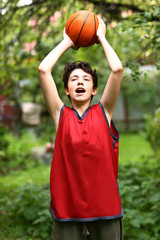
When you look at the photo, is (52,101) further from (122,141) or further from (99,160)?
(122,141)

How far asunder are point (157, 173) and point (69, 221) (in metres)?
3.13

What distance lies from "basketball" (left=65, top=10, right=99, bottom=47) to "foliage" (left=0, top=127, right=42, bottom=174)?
18.8 ft

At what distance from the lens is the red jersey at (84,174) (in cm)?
203

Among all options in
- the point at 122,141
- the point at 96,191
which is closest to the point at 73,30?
the point at 96,191

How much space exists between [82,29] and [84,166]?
41.3 inches

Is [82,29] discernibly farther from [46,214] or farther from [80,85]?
[46,214]

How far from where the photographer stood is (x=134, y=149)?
10.3 metres

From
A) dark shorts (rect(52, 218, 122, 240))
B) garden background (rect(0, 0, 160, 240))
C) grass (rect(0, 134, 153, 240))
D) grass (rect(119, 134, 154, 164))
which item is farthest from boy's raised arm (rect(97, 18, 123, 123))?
grass (rect(119, 134, 154, 164))

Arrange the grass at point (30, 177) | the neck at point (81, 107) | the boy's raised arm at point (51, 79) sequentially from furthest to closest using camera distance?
the grass at point (30, 177), the neck at point (81, 107), the boy's raised arm at point (51, 79)

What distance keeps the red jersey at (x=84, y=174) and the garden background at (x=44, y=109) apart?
1.11m

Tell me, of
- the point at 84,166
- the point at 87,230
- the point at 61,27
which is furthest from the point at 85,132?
the point at 61,27

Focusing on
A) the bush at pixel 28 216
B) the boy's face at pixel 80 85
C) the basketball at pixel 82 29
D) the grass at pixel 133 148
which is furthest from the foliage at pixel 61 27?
the grass at pixel 133 148

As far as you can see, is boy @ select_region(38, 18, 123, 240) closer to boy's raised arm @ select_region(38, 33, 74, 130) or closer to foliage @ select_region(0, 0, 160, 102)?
boy's raised arm @ select_region(38, 33, 74, 130)

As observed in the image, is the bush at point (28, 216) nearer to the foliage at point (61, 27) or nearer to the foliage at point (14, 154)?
the foliage at point (61, 27)
